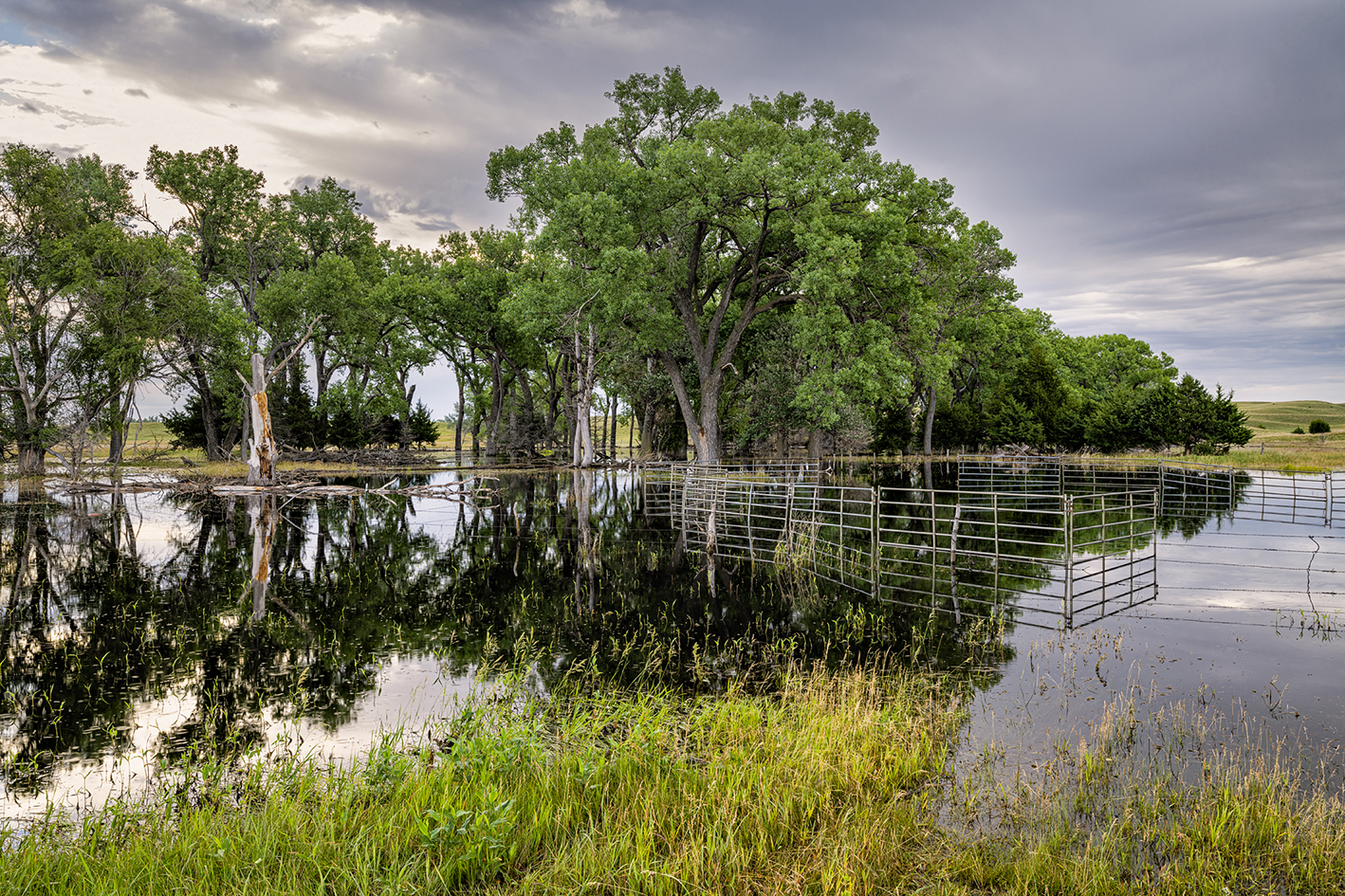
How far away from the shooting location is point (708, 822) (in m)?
4.94

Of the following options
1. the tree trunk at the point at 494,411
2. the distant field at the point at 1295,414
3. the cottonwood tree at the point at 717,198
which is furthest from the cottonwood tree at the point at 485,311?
the distant field at the point at 1295,414

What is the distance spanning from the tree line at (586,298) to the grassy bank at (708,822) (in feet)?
95.5

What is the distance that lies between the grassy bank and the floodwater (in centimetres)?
102

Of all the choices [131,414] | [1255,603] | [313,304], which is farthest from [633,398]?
[1255,603]

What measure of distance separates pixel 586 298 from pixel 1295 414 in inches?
6584

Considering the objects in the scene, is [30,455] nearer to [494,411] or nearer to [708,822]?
[494,411]

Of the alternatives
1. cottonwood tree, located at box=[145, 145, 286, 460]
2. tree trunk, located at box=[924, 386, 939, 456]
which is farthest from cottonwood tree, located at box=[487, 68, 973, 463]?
tree trunk, located at box=[924, 386, 939, 456]

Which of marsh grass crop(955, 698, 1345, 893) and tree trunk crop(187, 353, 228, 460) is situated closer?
marsh grass crop(955, 698, 1345, 893)

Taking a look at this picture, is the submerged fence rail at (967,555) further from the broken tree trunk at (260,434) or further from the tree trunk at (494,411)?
the tree trunk at (494,411)

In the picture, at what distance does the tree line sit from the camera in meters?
35.0

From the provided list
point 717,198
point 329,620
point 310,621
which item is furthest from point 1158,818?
point 717,198

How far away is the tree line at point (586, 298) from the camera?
35031 mm

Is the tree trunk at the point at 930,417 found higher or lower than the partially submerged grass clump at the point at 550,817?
higher

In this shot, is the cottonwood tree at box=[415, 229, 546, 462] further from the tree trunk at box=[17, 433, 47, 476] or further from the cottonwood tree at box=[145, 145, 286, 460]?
the tree trunk at box=[17, 433, 47, 476]
